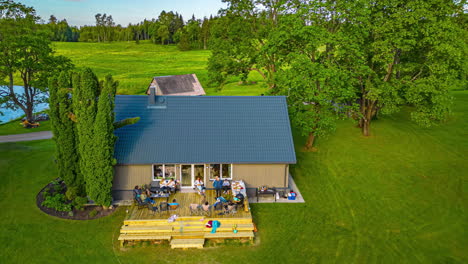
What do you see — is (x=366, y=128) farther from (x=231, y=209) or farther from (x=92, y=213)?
(x=92, y=213)

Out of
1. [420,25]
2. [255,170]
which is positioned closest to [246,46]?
[420,25]

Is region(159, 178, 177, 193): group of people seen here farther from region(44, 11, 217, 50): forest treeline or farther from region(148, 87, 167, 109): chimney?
region(44, 11, 217, 50): forest treeline

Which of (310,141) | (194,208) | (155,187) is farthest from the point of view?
(310,141)

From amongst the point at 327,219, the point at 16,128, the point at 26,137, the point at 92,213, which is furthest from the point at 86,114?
the point at 16,128

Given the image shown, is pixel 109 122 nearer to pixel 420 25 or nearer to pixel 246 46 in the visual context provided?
pixel 246 46

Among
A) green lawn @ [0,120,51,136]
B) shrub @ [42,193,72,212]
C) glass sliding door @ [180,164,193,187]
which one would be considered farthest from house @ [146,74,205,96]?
shrub @ [42,193,72,212]

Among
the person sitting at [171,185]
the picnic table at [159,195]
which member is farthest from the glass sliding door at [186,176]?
the picnic table at [159,195]
